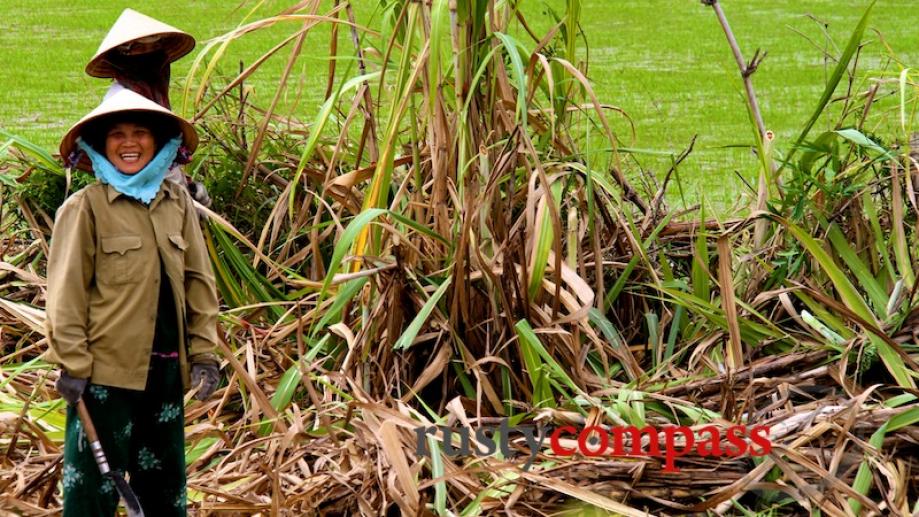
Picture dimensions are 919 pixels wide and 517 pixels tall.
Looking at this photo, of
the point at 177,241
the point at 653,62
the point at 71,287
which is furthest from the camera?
the point at 653,62

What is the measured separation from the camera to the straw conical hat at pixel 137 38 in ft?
7.96

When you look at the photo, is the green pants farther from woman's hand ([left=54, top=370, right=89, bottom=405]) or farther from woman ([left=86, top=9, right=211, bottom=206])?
woman ([left=86, top=9, right=211, bottom=206])

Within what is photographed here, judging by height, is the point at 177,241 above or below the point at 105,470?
above

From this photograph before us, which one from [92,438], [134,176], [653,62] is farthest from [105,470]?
[653,62]

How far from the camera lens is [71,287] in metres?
2.02

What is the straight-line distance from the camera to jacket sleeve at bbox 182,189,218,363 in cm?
218

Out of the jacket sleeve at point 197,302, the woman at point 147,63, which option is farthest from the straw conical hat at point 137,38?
the jacket sleeve at point 197,302

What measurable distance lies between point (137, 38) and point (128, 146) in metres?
0.47

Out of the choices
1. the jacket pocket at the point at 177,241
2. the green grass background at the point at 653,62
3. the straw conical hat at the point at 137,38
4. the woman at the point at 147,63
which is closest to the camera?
the jacket pocket at the point at 177,241

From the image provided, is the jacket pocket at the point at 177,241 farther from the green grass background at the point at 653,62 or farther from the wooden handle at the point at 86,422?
the green grass background at the point at 653,62

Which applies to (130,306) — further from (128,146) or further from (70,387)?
(128,146)

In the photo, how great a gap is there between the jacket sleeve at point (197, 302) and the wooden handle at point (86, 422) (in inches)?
8.4

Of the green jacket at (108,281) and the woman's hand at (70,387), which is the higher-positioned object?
the green jacket at (108,281)

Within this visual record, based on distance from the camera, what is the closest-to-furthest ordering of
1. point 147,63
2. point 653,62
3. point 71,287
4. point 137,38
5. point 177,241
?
point 71,287, point 177,241, point 137,38, point 147,63, point 653,62
